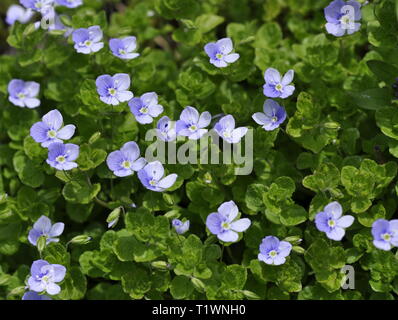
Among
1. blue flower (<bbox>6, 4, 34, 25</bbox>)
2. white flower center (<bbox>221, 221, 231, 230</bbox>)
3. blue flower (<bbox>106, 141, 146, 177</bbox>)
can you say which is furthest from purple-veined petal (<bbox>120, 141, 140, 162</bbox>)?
blue flower (<bbox>6, 4, 34, 25</bbox>)

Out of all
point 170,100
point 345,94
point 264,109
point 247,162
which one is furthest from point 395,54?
point 170,100

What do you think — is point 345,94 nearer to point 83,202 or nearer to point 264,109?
point 264,109

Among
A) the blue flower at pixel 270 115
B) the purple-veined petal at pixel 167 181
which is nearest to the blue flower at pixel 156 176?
the purple-veined petal at pixel 167 181

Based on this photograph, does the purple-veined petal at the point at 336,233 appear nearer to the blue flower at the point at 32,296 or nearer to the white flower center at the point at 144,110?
the white flower center at the point at 144,110

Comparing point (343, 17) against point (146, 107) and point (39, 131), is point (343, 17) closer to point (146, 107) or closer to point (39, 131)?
point (146, 107)

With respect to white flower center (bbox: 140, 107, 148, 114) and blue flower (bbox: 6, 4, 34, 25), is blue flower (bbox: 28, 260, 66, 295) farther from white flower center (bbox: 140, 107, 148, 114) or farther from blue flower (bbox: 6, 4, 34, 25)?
blue flower (bbox: 6, 4, 34, 25)
